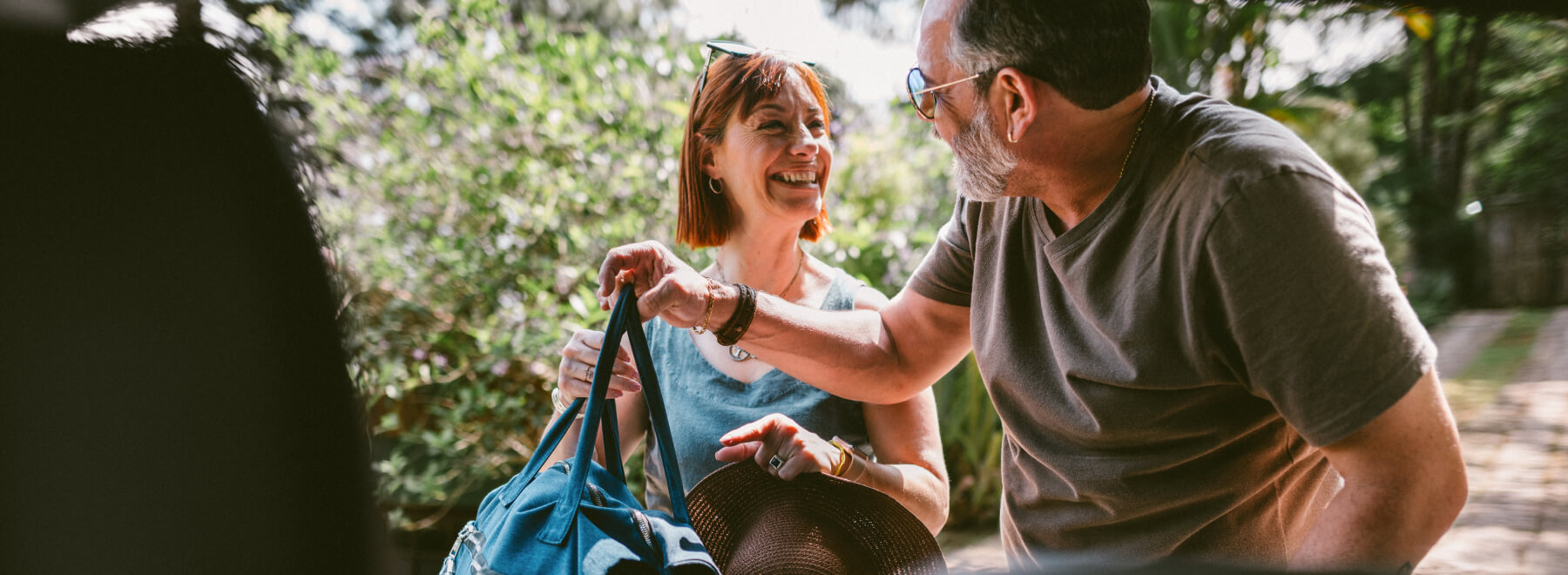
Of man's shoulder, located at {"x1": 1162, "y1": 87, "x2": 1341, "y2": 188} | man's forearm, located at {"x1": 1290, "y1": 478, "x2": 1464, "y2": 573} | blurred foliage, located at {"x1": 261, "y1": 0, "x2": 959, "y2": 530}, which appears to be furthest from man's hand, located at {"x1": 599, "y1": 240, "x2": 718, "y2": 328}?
blurred foliage, located at {"x1": 261, "y1": 0, "x2": 959, "y2": 530}

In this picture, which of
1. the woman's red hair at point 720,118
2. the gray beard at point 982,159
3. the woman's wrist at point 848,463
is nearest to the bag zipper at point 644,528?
the woman's wrist at point 848,463

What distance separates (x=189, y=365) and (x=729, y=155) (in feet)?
4.95

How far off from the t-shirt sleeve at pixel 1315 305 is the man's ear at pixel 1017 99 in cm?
36

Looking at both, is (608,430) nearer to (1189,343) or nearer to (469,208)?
(1189,343)

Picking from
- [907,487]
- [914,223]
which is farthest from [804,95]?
[914,223]

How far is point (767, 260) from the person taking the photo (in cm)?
231

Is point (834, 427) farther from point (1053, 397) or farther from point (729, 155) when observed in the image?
point (729, 155)

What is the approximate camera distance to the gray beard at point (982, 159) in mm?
1574

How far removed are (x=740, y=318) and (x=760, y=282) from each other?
1.71ft

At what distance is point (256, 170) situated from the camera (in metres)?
0.89

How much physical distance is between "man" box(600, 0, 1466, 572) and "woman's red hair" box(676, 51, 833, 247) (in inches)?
22.1

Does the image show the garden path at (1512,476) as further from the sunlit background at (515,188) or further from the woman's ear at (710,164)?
the woman's ear at (710,164)

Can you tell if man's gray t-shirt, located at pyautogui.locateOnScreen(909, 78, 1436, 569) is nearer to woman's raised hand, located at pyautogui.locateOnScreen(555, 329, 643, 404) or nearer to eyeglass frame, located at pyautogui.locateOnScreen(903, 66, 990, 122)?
eyeglass frame, located at pyautogui.locateOnScreen(903, 66, 990, 122)

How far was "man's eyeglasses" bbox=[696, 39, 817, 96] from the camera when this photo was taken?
2.21 meters
